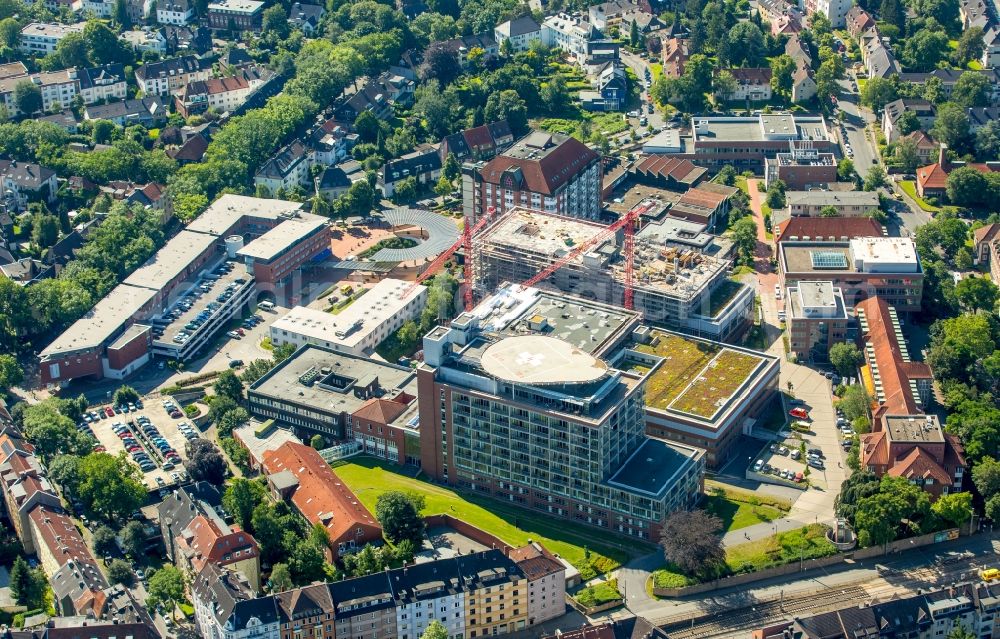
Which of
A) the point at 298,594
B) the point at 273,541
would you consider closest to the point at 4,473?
the point at 273,541

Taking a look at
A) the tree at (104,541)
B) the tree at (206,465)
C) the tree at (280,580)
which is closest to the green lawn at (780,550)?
the tree at (280,580)

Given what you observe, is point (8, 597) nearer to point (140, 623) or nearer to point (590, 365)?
point (140, 623)

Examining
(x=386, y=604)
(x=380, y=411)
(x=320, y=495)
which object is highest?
(x=380, y=411)

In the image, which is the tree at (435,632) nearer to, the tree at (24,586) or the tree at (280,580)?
the tree at (280,580)

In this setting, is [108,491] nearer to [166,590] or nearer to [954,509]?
[166,590]

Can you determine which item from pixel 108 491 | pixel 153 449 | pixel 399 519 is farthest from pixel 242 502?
pixel 153 449

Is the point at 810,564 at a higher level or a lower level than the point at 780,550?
lower
